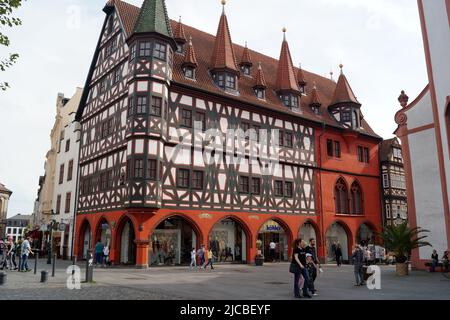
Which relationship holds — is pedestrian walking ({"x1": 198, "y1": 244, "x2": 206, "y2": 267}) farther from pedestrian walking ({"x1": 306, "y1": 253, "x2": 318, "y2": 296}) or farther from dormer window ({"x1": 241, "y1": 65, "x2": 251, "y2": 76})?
dormer window ({"x1": 241, "y1": 65, "x2": 251, "y2": 76})

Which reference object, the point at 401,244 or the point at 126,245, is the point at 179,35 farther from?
the point at 401,244

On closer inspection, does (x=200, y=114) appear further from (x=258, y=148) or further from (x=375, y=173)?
(x=375, y=173)

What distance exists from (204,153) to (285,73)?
12.6m

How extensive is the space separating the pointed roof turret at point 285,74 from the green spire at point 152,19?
1194 centimetres

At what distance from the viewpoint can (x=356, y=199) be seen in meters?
38.8

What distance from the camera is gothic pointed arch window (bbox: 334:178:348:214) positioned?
3691 centimetres

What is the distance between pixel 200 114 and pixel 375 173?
829 inches

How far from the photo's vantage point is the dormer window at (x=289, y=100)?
3534 cm

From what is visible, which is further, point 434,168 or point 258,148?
point 258,148

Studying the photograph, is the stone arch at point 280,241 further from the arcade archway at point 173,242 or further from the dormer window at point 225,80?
the dormer window at point 225,80

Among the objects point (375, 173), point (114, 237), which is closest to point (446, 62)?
point (114, 237)

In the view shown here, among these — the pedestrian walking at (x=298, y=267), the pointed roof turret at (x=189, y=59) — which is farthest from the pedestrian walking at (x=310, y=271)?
the pointed roof turret at (x=189, y=59)
